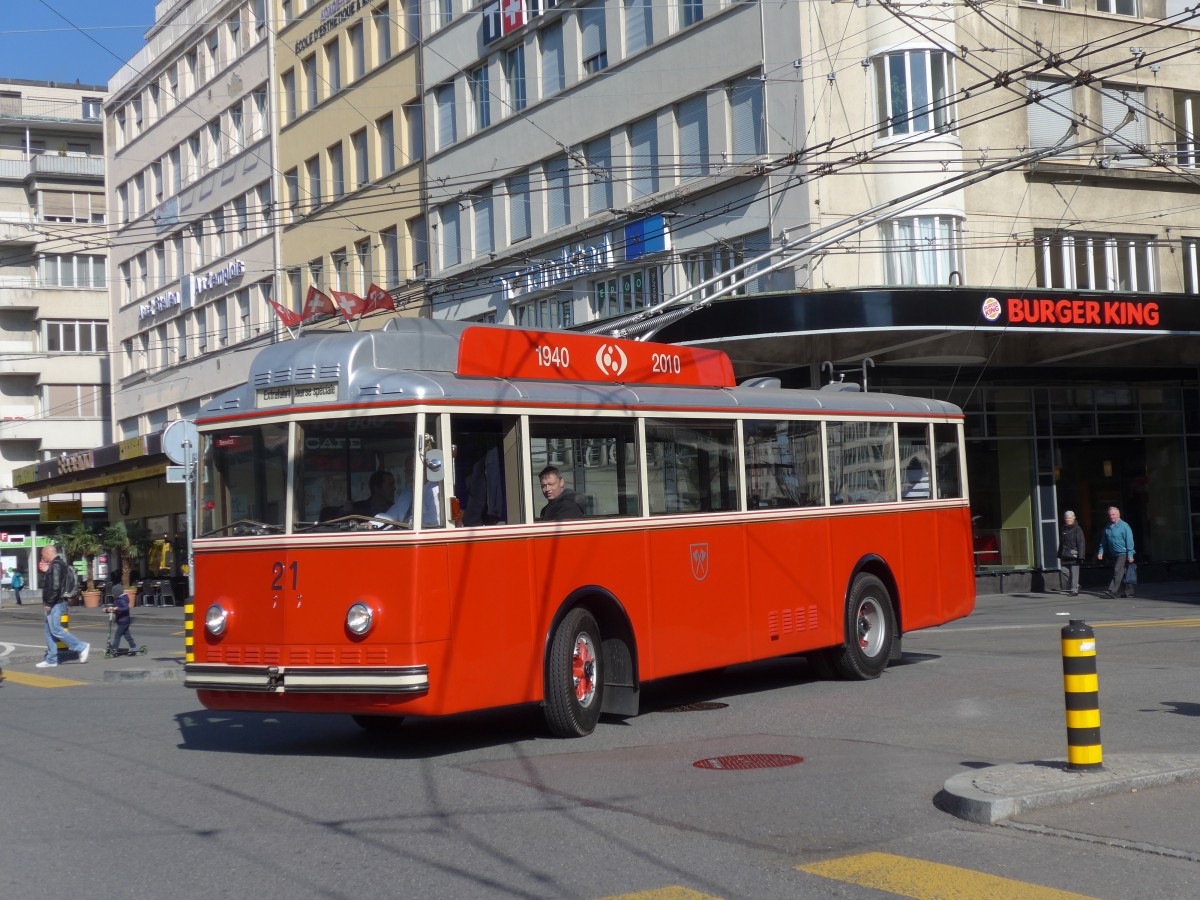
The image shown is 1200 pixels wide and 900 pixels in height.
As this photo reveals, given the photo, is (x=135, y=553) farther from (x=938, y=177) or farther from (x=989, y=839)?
(x=989, y=839)

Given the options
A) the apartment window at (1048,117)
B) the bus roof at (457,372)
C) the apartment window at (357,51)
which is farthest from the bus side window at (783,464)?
the apartment window at (357,51)

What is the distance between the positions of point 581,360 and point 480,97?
92.7 ft

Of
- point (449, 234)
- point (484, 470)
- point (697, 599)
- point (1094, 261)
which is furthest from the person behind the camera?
point (449, 234)

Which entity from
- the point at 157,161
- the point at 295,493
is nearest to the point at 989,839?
the point at 295,493

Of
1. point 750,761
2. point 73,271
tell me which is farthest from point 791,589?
point 73,271

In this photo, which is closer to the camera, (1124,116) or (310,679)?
(310,679)

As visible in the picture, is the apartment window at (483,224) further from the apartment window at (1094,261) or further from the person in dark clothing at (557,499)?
the person in dark clothing at (557,499)

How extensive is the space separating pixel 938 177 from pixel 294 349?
19785 millimetres

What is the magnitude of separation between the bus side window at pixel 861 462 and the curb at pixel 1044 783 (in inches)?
230

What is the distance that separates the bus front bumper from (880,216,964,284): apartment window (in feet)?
64.5

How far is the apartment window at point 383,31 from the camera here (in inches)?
1702

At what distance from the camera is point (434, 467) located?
32.8 feet

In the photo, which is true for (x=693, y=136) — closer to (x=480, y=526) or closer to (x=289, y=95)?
(x=480, y=526)

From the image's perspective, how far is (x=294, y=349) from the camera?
422 inches
